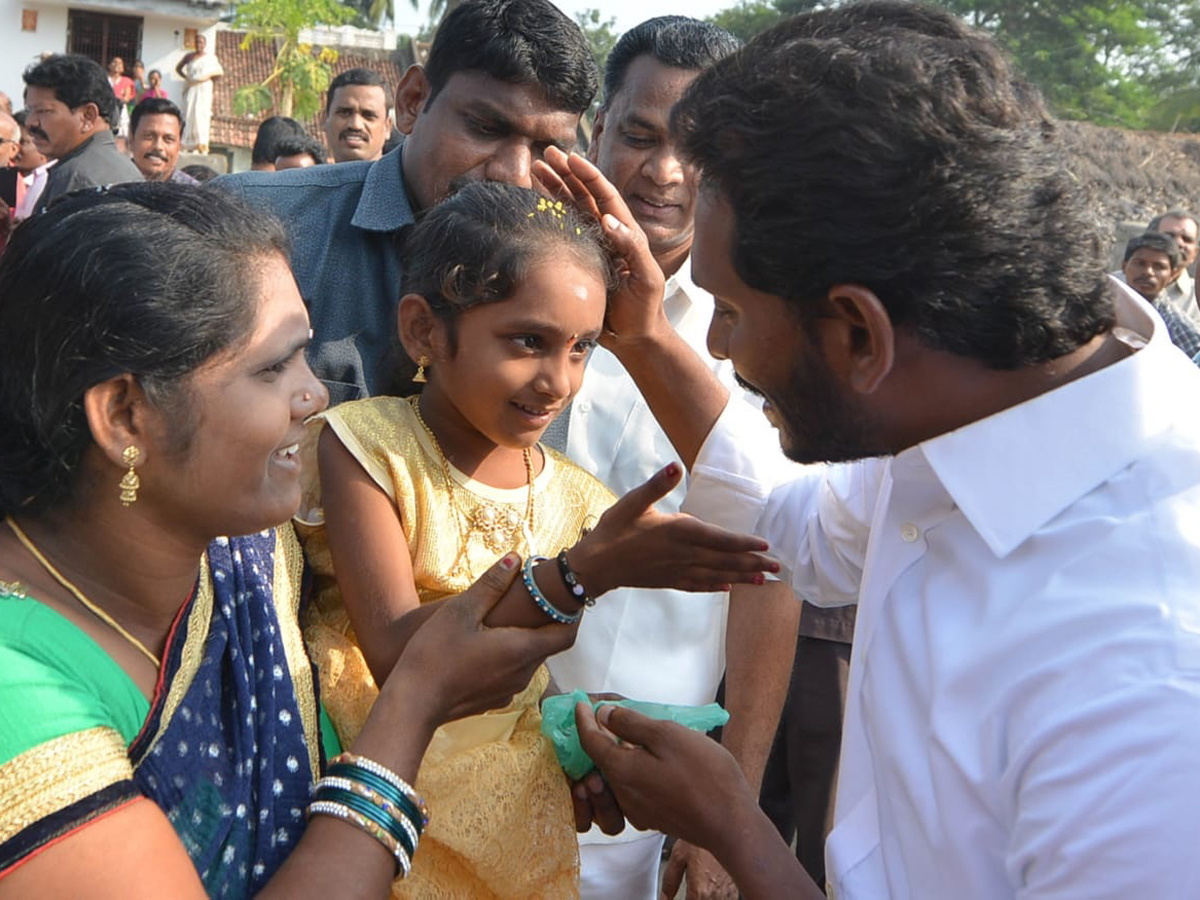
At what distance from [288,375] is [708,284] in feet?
2.36

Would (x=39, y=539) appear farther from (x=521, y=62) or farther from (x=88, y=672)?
(x=521, y=62)

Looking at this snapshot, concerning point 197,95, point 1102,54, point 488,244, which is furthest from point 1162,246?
point 1102,54

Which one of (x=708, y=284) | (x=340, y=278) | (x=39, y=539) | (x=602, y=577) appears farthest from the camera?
(x=340, y=278)

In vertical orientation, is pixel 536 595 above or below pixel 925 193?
below

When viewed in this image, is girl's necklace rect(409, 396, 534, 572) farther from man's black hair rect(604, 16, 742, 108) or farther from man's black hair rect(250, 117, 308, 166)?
man's black hair rect(250, 117, 308, 166)

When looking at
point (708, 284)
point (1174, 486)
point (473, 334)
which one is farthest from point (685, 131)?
point (1174, 486)

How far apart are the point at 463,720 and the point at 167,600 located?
0.66 m

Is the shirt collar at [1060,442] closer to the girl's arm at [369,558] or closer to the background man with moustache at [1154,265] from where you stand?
the girl's arm at [369,558]

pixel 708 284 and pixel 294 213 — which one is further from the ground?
pixel 708 284

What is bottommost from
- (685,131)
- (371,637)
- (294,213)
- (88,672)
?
(371,637)

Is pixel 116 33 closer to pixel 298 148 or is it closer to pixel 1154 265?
pixel 298 148

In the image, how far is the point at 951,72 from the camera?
5.90 feet

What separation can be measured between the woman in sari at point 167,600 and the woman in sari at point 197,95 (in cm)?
2239

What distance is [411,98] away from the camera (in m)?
3.34
